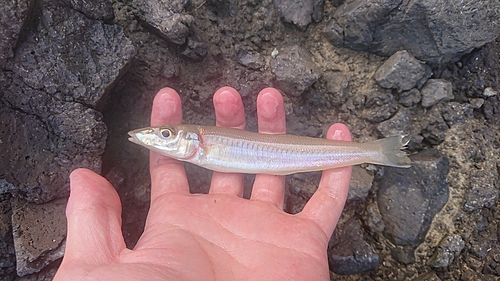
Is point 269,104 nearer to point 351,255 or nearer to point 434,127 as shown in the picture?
point 351,255

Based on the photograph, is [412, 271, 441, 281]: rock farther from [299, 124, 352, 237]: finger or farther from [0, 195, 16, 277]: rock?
[0, 195, 16, 277]: rock

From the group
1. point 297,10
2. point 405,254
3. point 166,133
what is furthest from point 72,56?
point 405,254

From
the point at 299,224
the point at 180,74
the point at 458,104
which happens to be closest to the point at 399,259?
the point at 299,224

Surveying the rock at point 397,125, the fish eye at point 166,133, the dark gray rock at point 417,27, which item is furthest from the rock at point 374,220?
the fish eye at point 166,133

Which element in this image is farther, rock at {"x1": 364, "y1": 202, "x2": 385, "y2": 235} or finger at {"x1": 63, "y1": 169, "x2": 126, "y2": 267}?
rock at {"x1": 364, "y1": 202, "x2": 385, "y2": 235}

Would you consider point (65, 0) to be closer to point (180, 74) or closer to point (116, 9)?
point (116, 9)

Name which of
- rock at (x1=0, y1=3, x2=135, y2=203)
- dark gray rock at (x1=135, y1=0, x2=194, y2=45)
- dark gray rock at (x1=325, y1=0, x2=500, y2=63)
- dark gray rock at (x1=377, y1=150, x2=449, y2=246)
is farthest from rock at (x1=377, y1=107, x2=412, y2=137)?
rock at (x1=0, y1=3, x2=135, y2=203)
